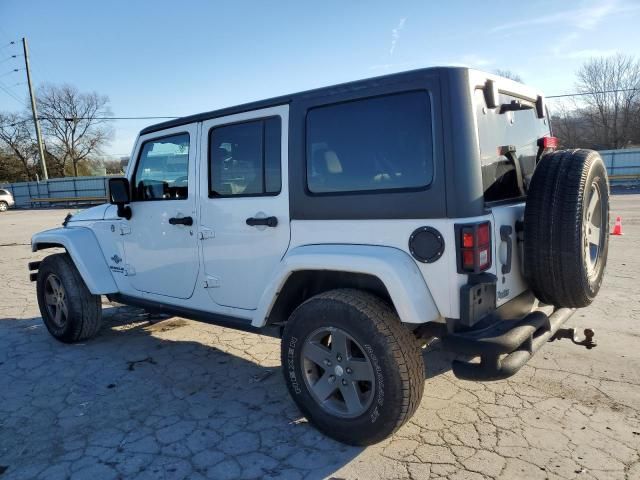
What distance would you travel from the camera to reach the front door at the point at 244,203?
3.12m

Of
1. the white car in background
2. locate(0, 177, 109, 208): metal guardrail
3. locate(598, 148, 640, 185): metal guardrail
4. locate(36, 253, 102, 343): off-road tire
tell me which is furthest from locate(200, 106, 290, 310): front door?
the white car in background

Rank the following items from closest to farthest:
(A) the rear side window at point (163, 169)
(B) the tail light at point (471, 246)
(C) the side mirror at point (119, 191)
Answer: (B) the tail light at point (471, 246), (A) the rear side window at point (163, 169), (C) the side mirror at point (119, 191)

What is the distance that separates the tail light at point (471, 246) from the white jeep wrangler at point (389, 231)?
10 millimetres

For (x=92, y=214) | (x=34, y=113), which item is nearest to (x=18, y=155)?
(x=34, y=113)

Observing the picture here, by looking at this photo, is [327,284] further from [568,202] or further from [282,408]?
[568,202]

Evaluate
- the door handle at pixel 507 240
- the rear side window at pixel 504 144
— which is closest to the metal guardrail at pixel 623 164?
the rear side window at pixel 504 144

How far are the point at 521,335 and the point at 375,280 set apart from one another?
832 millimetres

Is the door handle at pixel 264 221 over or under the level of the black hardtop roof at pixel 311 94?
under

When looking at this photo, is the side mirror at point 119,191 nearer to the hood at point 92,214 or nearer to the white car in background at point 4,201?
the hood at point 92,214

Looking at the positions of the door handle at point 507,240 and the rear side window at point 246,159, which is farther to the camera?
the rear side window at point 246,159

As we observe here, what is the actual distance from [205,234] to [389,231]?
157cm

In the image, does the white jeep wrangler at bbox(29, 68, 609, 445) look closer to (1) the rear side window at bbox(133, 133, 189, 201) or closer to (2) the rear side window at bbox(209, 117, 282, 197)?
(2) the rear side window at bbox(209, 117, 282, 197)

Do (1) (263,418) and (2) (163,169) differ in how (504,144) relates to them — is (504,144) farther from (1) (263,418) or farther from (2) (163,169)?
(2) (163,169)

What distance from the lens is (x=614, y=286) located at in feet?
19.4
